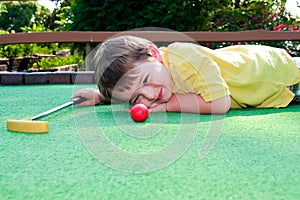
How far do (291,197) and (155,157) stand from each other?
0.40 m

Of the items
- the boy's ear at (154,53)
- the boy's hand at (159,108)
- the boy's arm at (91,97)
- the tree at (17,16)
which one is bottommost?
the tree at (17,16)

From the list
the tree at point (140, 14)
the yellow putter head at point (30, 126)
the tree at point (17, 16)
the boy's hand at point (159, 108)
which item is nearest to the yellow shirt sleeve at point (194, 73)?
the boy's hand at point (159, 108)

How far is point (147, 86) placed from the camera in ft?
5.47

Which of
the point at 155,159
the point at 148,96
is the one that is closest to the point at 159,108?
the point at 148,96

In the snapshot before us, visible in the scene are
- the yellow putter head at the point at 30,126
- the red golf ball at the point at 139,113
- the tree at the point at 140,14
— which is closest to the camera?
the yellow putter head at the point at 30,126

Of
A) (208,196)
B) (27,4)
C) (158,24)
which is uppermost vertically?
(208,196)

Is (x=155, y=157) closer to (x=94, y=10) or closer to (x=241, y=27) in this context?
(x=241, y=27)

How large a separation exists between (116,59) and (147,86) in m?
0.19

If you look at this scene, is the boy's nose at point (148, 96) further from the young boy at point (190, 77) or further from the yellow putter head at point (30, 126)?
the yellow putter head at point (30, 126)

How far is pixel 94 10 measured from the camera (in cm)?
618

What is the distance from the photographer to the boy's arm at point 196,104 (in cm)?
175

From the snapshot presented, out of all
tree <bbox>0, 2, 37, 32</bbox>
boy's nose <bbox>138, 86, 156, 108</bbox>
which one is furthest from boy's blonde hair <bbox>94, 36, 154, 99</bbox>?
tree <bbox>0, 2, 37, 32</bbox>

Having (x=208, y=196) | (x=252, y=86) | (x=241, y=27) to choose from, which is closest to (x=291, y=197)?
(x=208, y=196)

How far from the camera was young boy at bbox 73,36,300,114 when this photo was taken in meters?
1.67
